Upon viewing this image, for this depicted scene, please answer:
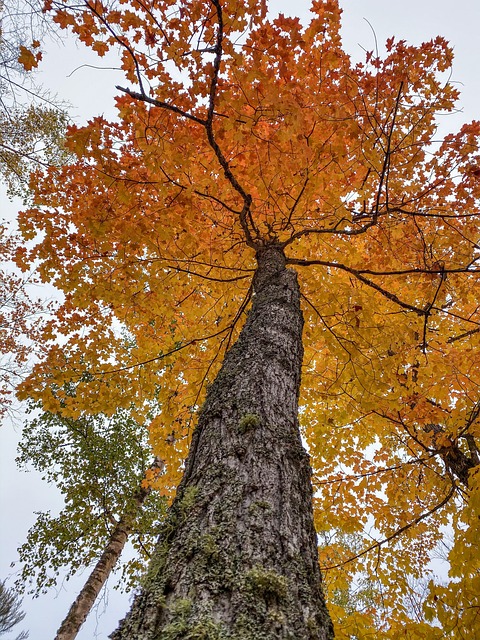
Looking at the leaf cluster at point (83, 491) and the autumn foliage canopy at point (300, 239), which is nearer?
the autumn foliage canopy at point (300, 239)

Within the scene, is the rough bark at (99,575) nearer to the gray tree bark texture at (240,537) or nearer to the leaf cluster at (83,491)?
the leaf cluster at (83,491)

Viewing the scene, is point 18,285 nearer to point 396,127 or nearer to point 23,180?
point 23,180

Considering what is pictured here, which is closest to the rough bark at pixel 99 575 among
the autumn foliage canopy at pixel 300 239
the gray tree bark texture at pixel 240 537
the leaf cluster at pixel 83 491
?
the leaf cluster at pixel 83 491

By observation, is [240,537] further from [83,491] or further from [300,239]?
[83,491]

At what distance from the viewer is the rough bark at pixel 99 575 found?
5170mm

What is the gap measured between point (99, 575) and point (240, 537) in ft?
19.8

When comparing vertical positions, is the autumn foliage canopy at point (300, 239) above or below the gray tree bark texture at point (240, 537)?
above

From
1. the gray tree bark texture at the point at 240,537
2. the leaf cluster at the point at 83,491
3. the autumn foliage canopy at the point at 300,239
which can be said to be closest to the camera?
the gray tree bark texture at the point at 240,537

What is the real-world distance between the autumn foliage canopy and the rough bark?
197 cm

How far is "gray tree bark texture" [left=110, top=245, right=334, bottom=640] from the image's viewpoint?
94 centimetres

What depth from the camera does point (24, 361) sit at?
9.51 meters

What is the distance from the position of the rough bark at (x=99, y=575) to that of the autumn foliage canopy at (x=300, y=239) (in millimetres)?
1966

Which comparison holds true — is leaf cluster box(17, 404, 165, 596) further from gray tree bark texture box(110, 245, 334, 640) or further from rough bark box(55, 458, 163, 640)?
gray tree bark texture box(110, 245, 334, 640)

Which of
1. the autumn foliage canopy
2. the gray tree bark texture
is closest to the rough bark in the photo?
the autumn foliage canopy
